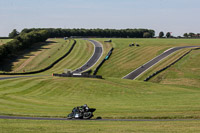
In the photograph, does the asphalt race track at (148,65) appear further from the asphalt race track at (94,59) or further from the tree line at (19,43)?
the tree line at (19,43)

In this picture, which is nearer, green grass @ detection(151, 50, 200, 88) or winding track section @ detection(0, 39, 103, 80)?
green grass @ detection(151, 50, 200, 88)

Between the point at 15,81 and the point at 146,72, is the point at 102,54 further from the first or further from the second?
the point at 15,81

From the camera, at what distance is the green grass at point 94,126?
30.5 m

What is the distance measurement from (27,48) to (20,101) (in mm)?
113131

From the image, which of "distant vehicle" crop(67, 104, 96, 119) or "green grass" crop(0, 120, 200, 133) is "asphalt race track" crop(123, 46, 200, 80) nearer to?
"distant vehicle" crop(67, 104, 96, 119)

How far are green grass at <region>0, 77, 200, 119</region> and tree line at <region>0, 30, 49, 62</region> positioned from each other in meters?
58.5

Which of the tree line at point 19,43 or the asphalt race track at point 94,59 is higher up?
the tree line at point 19,43

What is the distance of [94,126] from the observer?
32.9 m

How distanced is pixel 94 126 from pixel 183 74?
5976cm

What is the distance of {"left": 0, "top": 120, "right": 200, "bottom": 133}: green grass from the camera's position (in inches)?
1202

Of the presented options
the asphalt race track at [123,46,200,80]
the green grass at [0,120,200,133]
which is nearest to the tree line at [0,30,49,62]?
the asphalt race track at [123,46,200,80]

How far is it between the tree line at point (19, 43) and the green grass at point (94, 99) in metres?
58.5

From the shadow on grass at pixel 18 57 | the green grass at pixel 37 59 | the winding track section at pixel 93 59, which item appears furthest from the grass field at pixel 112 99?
the shadow on grass at pixel 18 57

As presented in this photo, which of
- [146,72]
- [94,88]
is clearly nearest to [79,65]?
[146,72]
